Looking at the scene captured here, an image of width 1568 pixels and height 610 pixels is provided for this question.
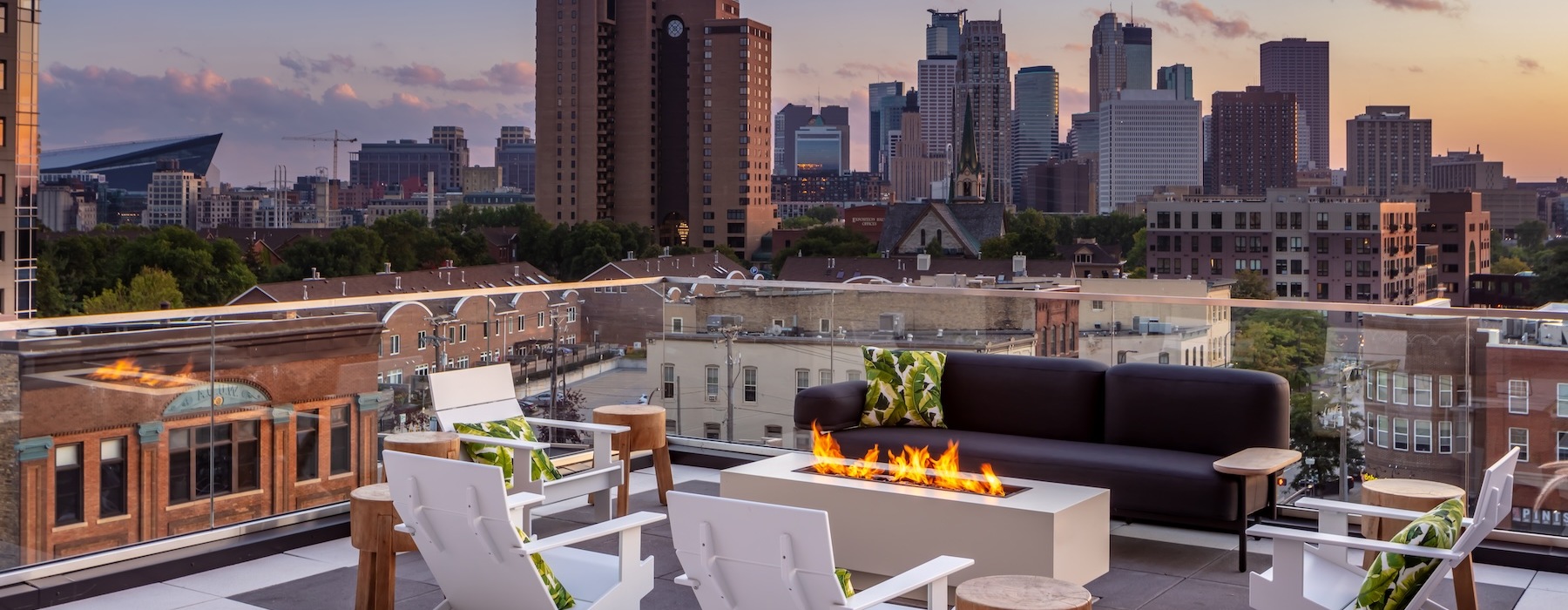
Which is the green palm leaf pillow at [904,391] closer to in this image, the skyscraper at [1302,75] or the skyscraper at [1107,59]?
the skyscraper at [1302,75]

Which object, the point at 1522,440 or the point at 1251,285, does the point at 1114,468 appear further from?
the point at 1251,285

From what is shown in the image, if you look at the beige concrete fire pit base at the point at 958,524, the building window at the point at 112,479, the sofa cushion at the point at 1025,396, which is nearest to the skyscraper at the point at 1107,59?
the sofa cushion at the point at 1025,396

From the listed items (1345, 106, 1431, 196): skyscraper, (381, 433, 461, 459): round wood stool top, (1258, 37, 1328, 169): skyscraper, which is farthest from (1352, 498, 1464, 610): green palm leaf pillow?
(1258, 37, 1328, 169): skyscraper

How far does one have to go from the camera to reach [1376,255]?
9906 cm

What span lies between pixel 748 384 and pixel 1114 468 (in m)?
2.71

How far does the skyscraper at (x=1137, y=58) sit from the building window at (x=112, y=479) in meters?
149

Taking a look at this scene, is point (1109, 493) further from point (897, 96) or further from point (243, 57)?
point (897, 96)

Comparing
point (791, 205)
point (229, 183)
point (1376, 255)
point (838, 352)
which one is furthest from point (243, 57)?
Result: point (838, 352)

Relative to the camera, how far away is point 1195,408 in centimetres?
538

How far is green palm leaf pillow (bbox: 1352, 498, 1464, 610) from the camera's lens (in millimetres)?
3209

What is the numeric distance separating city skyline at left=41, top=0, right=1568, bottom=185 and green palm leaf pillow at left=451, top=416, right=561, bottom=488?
80924 mm

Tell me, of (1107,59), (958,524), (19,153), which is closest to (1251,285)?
(1107,59)

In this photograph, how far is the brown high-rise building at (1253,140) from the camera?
424 ft

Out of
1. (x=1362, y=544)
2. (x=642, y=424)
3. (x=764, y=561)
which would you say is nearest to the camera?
(x=764, y=561)
